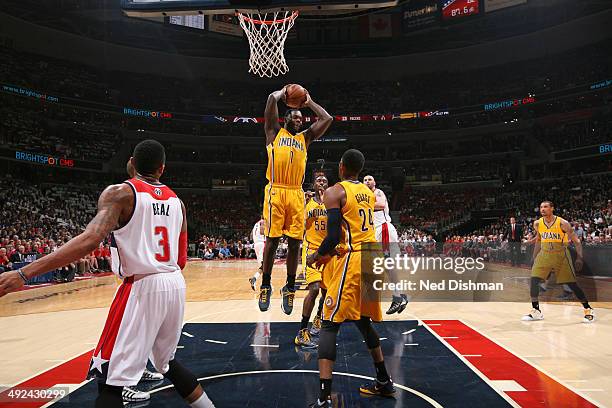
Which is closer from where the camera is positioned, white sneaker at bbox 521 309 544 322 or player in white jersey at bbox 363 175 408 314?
player in white jersey at bbox 363 175 408 314

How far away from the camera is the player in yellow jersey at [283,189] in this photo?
4.79 metres

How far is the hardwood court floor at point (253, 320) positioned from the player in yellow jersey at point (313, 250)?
1.83 metres

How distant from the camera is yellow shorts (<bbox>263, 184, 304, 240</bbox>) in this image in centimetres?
481

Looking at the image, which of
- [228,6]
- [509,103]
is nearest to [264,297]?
[228,6]

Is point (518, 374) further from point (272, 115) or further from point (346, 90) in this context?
point (346, 90)

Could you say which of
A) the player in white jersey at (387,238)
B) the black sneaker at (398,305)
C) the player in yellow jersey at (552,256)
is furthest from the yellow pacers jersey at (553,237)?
the black sneaker at (398,305)

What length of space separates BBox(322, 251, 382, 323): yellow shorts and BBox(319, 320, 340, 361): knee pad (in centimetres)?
6

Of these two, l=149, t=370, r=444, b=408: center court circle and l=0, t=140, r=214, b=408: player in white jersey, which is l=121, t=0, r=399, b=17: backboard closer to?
l=0, t=140, r=214, b=408: player in white jersey

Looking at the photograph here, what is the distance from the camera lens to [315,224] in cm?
606

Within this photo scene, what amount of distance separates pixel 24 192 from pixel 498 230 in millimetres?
25546

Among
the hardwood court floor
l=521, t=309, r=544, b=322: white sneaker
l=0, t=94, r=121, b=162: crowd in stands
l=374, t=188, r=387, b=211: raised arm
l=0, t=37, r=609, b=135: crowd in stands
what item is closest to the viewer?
the hardwood court floor

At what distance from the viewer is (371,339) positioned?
377cm

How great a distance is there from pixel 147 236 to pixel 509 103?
104 feet

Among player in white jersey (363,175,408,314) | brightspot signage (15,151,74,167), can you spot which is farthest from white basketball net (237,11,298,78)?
brightspot signage (15,151,74,167)
